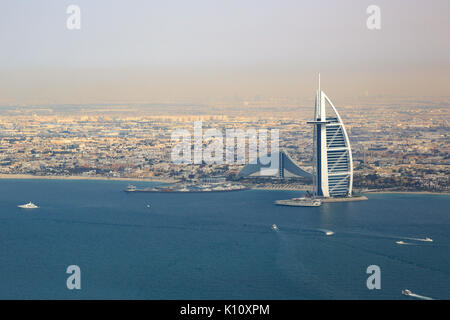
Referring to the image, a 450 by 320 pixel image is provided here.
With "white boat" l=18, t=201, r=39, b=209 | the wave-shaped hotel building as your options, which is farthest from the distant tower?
"white boat" l=18, t=201, r=39, b=209

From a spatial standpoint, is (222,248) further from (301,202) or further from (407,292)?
(301,202)

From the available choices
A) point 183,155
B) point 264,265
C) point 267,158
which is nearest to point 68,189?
point 267,158

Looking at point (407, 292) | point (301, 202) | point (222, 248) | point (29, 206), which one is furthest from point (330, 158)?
point (407, 292)

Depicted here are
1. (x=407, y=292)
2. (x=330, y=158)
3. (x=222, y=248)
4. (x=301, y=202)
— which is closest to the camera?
(x=407, y=292)

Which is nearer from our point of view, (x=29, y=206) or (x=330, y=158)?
(x=29, y=206)

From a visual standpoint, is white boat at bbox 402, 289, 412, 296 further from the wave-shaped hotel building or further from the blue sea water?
the wave-shaped hotel building

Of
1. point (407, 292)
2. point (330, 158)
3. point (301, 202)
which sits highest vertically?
point (330, 158)

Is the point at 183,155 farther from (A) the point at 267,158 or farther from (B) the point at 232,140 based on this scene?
(A) the point at 267,158
